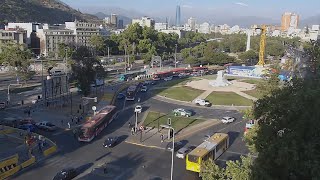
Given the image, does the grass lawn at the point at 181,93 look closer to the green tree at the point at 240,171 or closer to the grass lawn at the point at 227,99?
the grass lawn at the point at 227,99

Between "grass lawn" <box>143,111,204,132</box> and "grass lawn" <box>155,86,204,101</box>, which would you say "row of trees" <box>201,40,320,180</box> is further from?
"grass lawn" <box>155,86,204,101</box>

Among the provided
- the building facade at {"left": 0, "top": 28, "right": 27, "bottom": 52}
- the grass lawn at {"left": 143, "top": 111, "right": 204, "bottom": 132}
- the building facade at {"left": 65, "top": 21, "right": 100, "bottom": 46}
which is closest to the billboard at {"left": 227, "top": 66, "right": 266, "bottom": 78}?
the grass lawn at {"left": 143, "top": 111, "right": 204, "bottom": 132}

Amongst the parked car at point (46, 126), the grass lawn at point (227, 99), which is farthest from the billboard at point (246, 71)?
the parked car at point (46, 126)

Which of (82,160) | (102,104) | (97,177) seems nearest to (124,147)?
(82,160)

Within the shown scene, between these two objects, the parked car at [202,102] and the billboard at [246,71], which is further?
the billboard at [246,71]

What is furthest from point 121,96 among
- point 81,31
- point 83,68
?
point 81,31

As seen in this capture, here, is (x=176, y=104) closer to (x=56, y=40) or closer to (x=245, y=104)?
(x=245, y=104)
